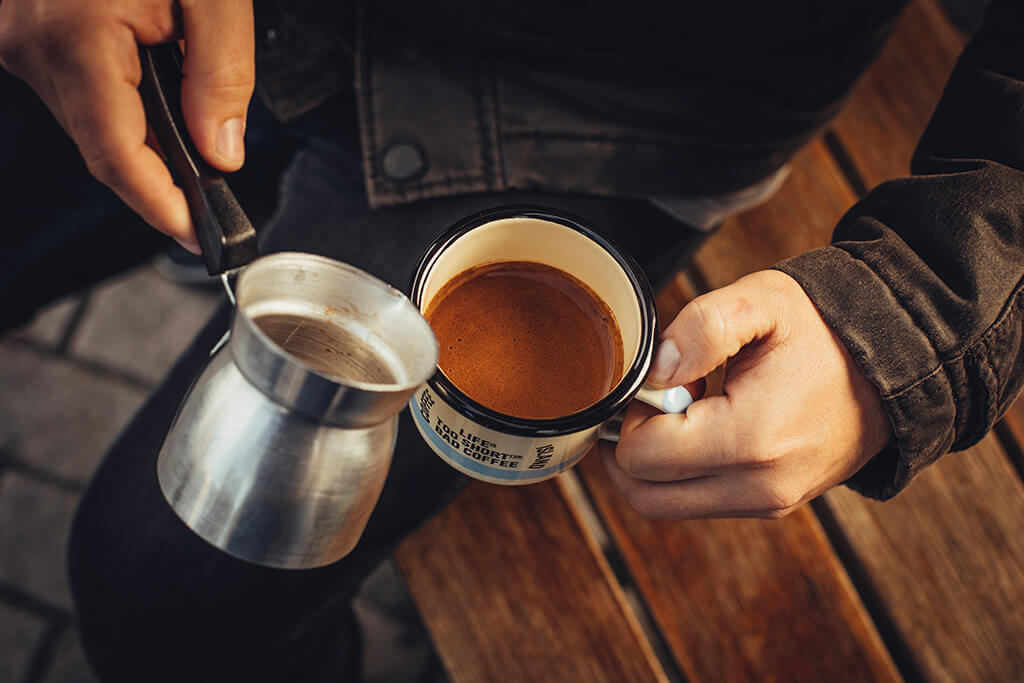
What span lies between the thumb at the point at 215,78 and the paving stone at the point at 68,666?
1.14m

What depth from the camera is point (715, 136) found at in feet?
2.75

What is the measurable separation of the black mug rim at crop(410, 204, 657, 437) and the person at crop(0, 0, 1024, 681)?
3cm

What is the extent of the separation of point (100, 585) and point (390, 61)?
702 mm

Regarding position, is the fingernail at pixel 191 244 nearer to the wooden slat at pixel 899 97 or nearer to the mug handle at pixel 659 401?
the mug handle at pixel 659 401

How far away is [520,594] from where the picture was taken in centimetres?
100

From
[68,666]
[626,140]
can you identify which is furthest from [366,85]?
[68,666]

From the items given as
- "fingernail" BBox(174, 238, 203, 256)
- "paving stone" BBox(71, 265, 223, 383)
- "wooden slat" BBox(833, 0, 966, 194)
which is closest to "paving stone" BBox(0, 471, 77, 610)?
"paving stone" BBox(71, 265, 223, 383)

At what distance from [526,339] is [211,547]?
1.43ft

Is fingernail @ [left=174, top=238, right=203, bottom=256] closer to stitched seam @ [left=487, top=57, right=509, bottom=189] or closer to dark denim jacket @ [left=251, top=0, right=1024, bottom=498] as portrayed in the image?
dark denim jacket @ [left=251, top=0, right=1024, bottom=498]

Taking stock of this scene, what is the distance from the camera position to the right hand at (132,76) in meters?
0.62

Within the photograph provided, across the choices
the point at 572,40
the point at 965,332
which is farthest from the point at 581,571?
the point at 572,40

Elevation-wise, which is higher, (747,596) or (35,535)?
(747,596)

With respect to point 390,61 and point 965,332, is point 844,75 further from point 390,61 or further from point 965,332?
point 390,61

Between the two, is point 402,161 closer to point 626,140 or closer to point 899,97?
point 626,140
